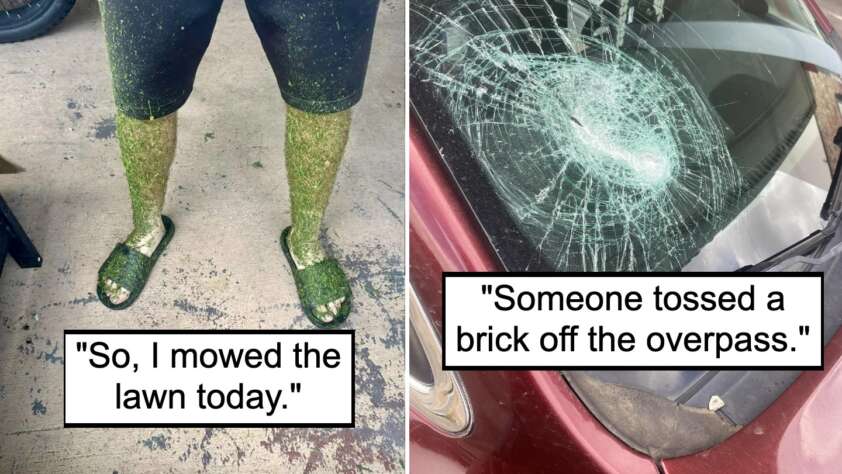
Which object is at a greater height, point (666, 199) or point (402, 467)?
point (666, 199)

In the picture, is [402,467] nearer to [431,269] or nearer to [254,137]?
[431,269]

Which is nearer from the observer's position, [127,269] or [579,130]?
[579,130]

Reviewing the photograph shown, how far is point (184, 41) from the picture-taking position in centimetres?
116

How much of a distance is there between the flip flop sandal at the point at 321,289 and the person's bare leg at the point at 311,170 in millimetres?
12

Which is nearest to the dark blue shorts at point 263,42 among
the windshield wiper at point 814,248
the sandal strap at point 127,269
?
the sandal strap at point 127,269

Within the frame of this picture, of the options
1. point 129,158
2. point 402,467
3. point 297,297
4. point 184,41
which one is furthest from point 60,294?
point 402,467

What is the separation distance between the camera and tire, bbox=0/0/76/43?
2092 millimetres

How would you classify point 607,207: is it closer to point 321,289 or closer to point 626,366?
point 626,366

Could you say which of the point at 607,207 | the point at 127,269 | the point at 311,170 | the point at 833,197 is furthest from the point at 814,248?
the point at 127,269

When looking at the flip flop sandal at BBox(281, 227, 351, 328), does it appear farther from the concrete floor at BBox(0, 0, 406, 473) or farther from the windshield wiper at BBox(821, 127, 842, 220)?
the windshield wiper at BBox(821, 127, 842, 220)

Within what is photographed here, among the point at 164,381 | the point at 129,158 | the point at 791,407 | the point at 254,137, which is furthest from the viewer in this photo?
the point at 254,137

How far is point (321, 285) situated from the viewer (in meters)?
1.61

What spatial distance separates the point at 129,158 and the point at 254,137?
56cm

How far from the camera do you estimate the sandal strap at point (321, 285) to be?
1604mm
